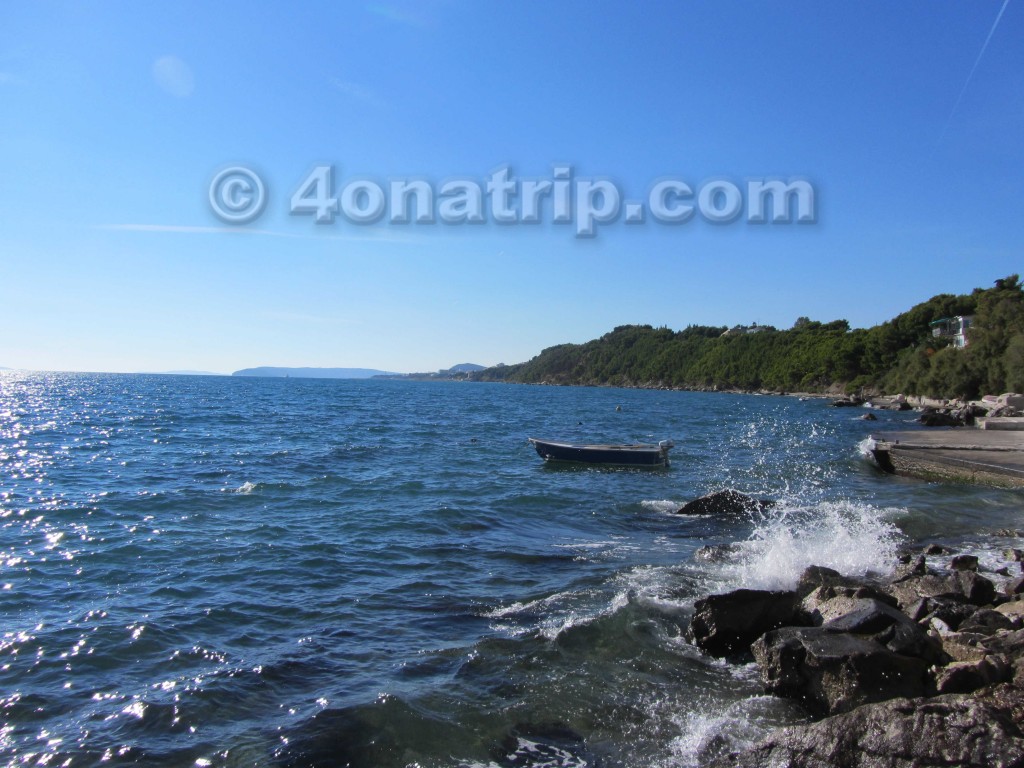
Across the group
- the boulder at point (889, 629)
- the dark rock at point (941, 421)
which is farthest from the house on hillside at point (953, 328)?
the boulder at point (889, 629)

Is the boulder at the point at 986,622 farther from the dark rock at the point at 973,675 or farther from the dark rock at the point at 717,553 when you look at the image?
the dark rock at the point at 717,553

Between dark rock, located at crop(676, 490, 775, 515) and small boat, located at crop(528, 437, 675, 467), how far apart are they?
434 inches

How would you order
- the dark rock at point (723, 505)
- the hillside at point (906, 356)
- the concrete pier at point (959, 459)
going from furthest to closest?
Result: the hillside at point (906, 356), the concrete pier at point (959, 459), the dark rock at point (723, 505)

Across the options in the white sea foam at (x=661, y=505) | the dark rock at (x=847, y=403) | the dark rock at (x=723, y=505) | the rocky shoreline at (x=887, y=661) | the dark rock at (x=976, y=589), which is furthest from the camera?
the dark rock at (x=847, y=403)

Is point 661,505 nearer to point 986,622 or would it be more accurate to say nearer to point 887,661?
point 986,622

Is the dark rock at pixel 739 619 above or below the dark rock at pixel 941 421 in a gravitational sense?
below

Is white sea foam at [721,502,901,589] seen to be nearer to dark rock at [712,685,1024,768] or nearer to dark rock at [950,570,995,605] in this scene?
dark rock at [950,570,995,605]

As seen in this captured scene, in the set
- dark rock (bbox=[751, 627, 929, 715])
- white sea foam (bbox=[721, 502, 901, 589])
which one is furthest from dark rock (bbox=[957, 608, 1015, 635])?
white sea foam (bbox=[721, 502, 901, 589])

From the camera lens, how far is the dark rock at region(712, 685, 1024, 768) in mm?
5531

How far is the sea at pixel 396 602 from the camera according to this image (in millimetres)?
7770

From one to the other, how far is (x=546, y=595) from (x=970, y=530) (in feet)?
42.5

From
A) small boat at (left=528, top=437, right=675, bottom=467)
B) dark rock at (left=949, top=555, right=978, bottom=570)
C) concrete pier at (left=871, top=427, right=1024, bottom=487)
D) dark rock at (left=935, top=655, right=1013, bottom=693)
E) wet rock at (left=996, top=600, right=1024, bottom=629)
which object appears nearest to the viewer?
dark rock at (left=935, top=655, right=1013, bottom=693)

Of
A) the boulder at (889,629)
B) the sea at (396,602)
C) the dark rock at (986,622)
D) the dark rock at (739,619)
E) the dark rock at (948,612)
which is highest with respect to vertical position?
the boulder at (889,629)

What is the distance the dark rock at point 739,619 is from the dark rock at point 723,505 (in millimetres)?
10796
